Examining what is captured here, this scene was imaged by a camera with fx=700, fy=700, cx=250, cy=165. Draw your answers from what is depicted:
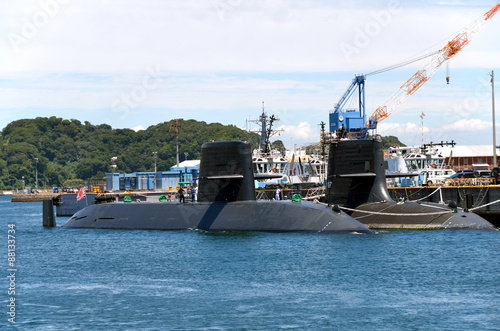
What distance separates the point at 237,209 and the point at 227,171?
2164 mm

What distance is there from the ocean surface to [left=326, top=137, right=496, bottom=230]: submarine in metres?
1.18

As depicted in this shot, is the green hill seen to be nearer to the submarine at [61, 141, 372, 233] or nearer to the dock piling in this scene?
the dock piling

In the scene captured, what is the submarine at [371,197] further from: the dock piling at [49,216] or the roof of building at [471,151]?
the roof of building at [471,151]

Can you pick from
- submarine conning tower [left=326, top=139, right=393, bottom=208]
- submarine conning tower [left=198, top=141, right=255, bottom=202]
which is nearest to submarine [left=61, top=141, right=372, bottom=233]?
submarine conning tower [left=198, top=141, right=255, bottom=202]

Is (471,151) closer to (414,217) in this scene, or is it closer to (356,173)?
(414,217)

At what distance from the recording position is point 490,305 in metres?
22.1

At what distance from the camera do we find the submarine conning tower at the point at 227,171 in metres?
38.4

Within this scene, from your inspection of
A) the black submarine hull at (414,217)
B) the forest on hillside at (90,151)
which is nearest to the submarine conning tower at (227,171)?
the black submarine hull at (414,217)

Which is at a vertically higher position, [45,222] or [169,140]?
[169,140]

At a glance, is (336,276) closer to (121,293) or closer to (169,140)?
(121,293)

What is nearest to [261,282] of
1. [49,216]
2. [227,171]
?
[227,171]

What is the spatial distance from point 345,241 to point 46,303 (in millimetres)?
15957

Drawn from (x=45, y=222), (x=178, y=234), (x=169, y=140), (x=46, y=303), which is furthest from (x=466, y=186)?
(x=169, y=140)

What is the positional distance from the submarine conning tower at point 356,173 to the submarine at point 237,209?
10.9ft
